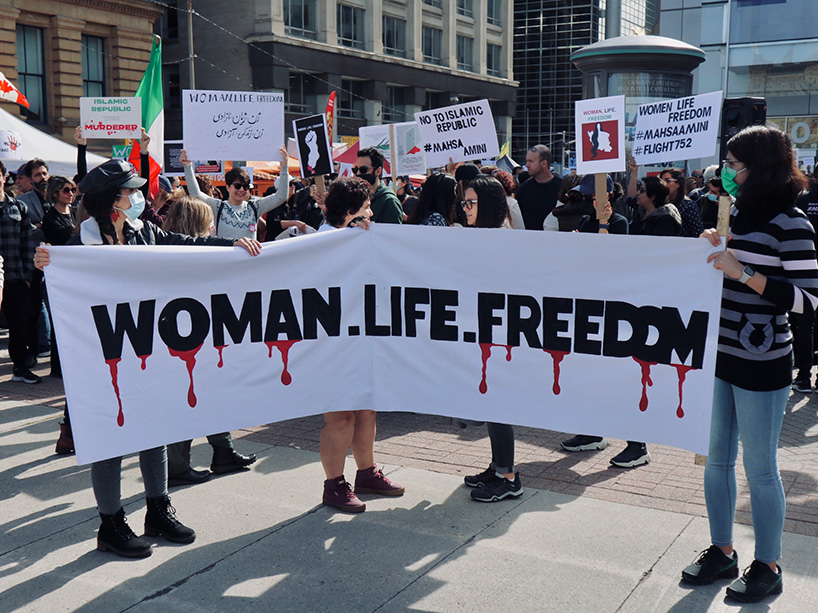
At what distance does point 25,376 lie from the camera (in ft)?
27.6

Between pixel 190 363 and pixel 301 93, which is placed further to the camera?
pixel 301 93

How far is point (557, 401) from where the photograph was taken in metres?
Answer: 4.39

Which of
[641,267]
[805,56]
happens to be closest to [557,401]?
[641,267]

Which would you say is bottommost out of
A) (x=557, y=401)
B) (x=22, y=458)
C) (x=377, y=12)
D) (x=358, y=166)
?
(x=22, y=458)

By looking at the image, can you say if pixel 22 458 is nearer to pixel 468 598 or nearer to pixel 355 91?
pixel 468 598

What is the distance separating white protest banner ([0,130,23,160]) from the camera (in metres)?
12.7

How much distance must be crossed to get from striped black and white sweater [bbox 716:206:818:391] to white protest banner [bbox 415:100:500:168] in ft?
18.5

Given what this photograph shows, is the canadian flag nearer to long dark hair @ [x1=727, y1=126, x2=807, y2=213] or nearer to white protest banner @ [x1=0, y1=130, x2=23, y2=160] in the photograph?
white protest banner @ [x1=0, y1=130, x2=23, y2=160]

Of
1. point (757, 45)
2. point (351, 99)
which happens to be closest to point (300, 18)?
point (351, 99)

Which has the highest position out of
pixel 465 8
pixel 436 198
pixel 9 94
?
pixel 465 8

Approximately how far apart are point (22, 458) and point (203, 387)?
2260mm

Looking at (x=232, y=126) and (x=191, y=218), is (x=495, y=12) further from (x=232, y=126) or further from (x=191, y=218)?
(x=191, y=218)

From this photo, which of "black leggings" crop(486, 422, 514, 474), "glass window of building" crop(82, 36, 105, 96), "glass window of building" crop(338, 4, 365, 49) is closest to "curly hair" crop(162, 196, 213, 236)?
"black leggings" crop(486, 422, 514, 474)

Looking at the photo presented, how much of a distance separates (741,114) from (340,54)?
120 feet
